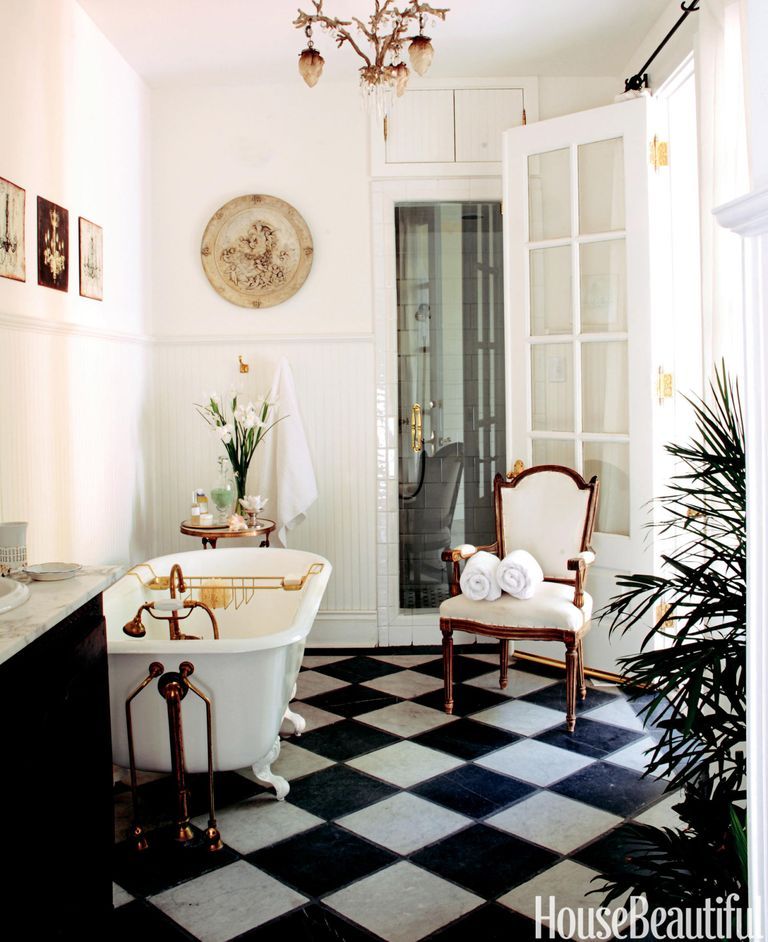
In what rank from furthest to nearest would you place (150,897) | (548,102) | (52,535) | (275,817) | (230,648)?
(548,102) → (52,535) → (275,817) → (230,648) → (150,897)

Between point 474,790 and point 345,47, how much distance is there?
3.22 meters

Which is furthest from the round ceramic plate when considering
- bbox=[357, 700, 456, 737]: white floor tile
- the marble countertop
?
bbox=[357, 700, 456, 737]: white floor tile

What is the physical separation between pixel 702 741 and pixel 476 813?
1028mm

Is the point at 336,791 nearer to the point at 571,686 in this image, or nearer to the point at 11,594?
the point at 571,686

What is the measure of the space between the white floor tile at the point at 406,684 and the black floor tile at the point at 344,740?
1.46 ft

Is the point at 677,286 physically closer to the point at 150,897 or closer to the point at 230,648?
the point at 230,648

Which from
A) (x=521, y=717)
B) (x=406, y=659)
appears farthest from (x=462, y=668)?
(x=521, y=717)

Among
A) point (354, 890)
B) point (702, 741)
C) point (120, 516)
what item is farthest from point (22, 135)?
point (702, 741)

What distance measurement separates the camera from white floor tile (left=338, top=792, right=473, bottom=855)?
2633mm

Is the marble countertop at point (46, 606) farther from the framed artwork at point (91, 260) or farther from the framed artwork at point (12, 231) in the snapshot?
the framed artwork at point (91, 260)

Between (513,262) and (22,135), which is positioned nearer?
(22,135)

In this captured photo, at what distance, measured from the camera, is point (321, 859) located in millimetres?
2531

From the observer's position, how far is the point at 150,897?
235 cm

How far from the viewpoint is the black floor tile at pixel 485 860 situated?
240 centimetres
